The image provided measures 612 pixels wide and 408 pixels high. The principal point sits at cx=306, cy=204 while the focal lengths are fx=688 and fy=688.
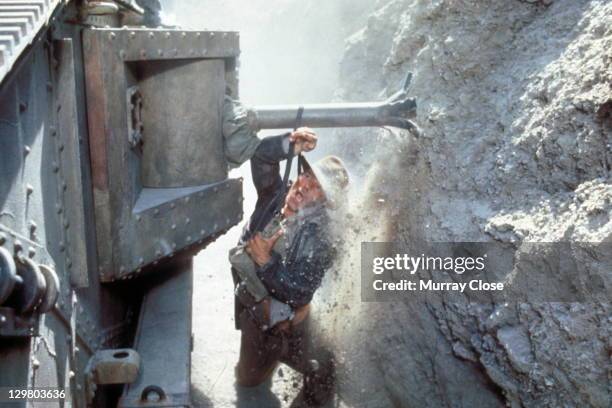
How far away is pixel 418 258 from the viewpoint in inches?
151

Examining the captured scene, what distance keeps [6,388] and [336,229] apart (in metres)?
2.64

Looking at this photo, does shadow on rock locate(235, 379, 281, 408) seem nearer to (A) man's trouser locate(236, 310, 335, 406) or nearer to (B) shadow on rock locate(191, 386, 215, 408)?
(A) man's trouser locate(236, 310, 335, 406)

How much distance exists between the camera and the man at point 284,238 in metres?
4.19

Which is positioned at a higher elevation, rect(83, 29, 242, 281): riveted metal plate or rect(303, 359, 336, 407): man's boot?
rect(83, 29, 242, 281): riveted metal plate

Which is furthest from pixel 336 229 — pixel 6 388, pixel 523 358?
pixel 6 388

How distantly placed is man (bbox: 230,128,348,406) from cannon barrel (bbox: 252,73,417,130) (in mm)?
116

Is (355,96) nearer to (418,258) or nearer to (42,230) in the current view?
(418,258)

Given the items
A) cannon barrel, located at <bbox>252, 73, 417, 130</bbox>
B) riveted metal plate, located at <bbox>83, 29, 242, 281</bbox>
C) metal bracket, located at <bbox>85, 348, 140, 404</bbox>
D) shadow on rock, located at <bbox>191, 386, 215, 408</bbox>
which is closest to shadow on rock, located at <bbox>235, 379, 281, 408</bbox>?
shadow on rock, located at <bbox>191, 386, 215, 408</bbox>

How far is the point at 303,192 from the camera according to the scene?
4.26 metres

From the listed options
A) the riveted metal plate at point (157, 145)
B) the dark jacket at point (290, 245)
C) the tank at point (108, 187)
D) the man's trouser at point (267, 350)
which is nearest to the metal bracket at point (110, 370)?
the tank at point (108, 187)

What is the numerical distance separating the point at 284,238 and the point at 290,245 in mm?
57

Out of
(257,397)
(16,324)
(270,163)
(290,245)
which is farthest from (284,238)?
(16,324)

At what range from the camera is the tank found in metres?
2.21

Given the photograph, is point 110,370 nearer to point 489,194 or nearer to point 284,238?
point 284,238
